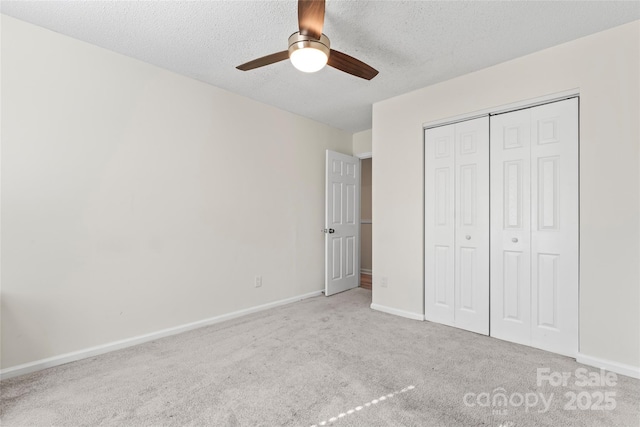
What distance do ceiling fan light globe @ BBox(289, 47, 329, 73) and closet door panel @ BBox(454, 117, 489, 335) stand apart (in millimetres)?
1844

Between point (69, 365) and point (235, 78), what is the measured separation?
109 inches

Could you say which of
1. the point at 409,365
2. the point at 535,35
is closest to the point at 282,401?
the point at 409,365

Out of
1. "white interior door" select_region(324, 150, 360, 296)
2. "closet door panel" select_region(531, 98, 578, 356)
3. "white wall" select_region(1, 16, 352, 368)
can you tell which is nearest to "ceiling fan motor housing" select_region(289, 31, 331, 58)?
"white wall" select_region(1, 16, 352, 368)

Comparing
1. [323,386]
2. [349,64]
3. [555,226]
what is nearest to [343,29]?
[349,64]

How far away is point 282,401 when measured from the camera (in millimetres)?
1798

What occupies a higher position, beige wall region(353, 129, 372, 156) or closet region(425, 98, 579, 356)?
beige wall region(353, 129, 372, 156)

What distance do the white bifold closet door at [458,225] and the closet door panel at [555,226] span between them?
1.26ft

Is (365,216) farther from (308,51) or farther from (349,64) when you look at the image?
(308,51)

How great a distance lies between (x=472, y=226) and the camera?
9.53 feet

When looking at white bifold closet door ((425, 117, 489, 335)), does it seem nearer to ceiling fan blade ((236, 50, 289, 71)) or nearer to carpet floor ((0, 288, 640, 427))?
carpet floor ((0, 288, 640, 427))

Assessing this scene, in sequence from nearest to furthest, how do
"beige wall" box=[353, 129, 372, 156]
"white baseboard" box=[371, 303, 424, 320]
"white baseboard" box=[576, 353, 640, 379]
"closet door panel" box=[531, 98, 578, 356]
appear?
"white baseboard" box=[576, 353, 640, 379] → "closet door panel" box=[531, 98, 578, 356] → "white baseboard" box=[371, 303, 424, 320] → "beige wall" box=[353, 129, 372, 156]

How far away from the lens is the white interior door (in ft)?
13.7

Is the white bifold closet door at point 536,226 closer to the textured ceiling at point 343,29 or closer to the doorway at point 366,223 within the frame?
the textured ceiling at point 343,29

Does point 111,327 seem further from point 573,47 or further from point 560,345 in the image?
point 573,47
